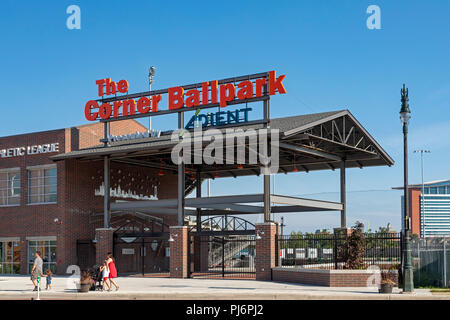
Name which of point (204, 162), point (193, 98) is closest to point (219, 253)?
point (204, 162)

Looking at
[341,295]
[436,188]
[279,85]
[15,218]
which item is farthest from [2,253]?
[436,188]

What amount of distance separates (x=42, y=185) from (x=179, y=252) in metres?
11.4

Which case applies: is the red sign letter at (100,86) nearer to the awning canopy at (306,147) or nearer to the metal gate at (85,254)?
the awning canopy at (306,147)

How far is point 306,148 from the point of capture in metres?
35.6

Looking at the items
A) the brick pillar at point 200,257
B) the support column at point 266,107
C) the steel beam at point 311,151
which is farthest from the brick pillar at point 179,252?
the brick pillar at point 200,257

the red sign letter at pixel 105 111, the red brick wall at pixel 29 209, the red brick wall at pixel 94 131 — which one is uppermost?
the red sign letter at pixel 105 111

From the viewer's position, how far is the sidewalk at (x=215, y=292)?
2342 centimetres

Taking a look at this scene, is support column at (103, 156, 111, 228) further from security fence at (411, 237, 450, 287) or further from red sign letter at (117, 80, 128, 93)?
security fence at (411, 237, 450, 287)

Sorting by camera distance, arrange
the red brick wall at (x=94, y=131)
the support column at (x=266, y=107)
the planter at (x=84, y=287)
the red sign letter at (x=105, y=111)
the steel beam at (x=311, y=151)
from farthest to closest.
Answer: the red brick wall at (x=94, y=131), the red sign letter at (x=105, y=111), the steel beam at (x=311, y=151), the support column at (x=266, y=107), the planter at (x=84, y=287)

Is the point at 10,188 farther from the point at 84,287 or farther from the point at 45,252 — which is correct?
the point at 84,287

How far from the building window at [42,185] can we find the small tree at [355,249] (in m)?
19.5

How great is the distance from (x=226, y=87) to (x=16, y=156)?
52.1 feet

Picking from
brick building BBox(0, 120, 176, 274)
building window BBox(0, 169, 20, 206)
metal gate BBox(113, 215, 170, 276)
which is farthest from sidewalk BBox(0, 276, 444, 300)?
building window BBox(0, 169, 20, 206)

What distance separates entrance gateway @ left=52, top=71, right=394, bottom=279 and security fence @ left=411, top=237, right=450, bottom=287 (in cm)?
707
